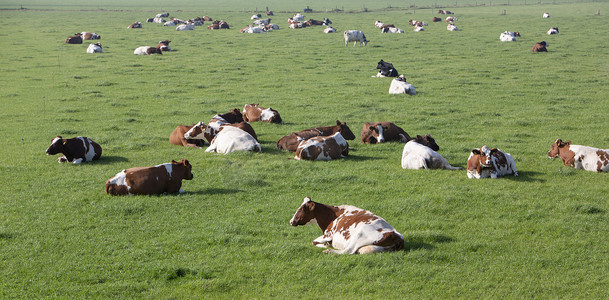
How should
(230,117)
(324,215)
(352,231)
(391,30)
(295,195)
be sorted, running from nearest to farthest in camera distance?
(352,231) < (324,215) < (295,195) < (230,117) < (391,30)

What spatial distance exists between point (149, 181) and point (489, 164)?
23.0ft

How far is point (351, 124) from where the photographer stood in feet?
58.7

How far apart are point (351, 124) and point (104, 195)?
875cm

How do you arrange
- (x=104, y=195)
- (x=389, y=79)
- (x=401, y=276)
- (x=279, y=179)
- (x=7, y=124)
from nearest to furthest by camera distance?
(x=401, y=276)
(x=104, y=195)
(x=279, y=179)
(x=7, y=124)
(x=389, y=79)

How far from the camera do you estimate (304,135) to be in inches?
596

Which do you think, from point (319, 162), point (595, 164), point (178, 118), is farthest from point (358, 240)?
point (178, 118)

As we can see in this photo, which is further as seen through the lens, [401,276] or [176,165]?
[176,165]

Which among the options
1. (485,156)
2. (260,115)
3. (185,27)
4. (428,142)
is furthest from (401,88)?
(185,27)

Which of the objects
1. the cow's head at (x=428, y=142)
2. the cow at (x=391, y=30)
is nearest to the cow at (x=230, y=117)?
the cow's head at (x=428, y=142)

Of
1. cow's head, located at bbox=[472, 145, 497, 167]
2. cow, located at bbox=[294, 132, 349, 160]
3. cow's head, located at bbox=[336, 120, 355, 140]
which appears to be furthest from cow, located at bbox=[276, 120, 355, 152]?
cow's head, located at bbox=[472, 145, 497, 167]

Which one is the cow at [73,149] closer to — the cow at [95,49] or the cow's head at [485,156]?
the cow's head at [485,156]

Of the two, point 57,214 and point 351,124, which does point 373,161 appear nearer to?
point 351,124

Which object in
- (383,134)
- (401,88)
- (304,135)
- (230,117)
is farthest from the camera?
(401,88)

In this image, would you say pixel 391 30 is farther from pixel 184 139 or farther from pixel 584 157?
pixel 584 157
